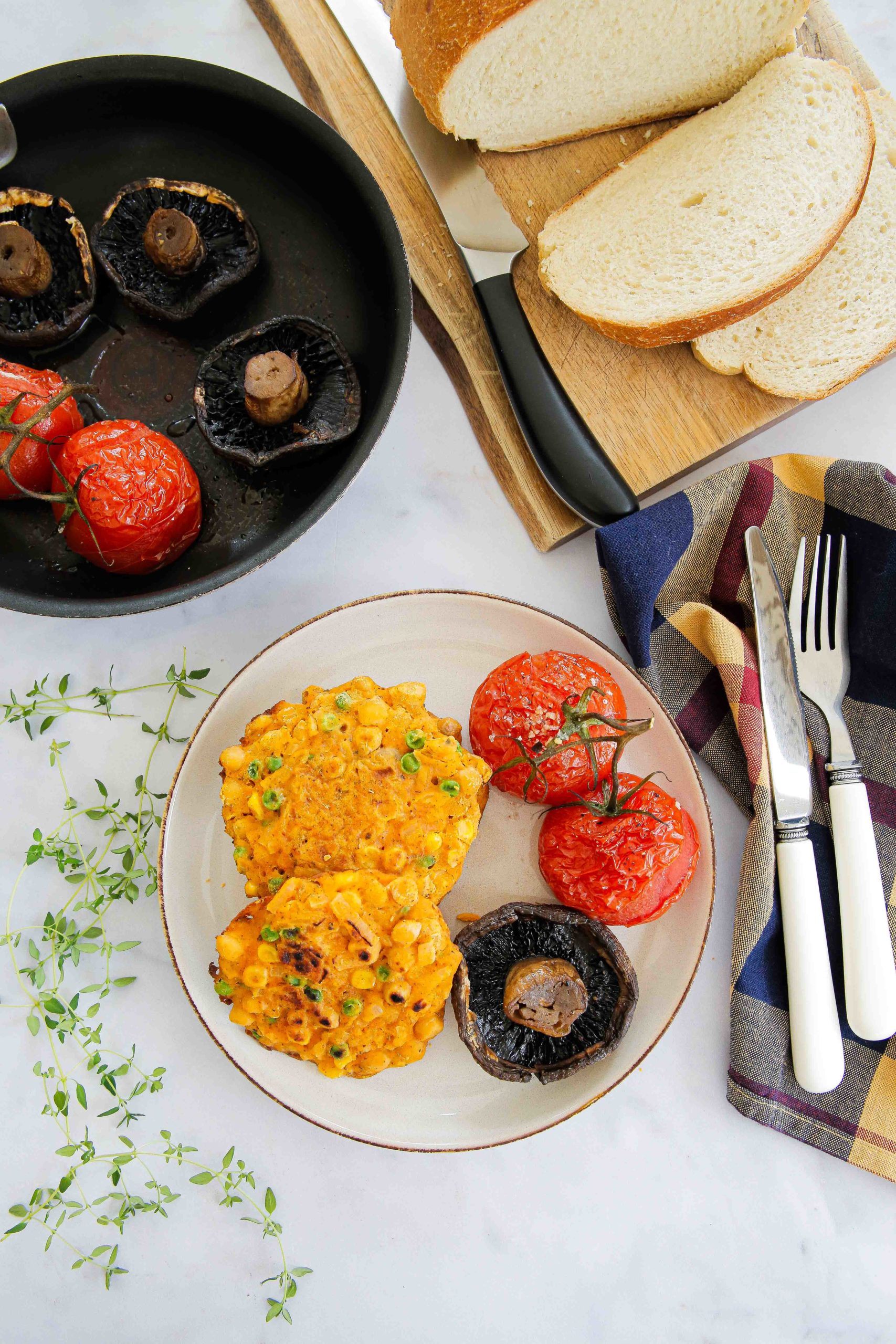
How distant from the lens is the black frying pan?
2512 mm

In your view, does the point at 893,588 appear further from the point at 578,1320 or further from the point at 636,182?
the point at 578,1320

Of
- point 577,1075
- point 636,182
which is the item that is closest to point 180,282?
point 636,182

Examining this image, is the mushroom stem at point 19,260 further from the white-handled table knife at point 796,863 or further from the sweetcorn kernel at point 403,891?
the white-handled table knife at point 796,863

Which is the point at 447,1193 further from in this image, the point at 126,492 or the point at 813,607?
the point at 126,492

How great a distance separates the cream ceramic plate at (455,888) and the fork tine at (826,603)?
57cm

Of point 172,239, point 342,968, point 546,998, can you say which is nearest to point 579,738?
point 546,998

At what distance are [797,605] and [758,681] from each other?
26 cm

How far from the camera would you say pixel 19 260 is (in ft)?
7.73

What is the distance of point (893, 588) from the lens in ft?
8.70

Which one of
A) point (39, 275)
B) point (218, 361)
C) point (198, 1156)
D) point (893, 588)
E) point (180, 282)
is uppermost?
point (39, 275)

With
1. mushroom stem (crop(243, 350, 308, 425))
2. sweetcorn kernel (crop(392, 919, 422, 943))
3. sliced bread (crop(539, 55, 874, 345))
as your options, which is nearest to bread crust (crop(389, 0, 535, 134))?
sliced bread (crop(539, 55, 874, 345))

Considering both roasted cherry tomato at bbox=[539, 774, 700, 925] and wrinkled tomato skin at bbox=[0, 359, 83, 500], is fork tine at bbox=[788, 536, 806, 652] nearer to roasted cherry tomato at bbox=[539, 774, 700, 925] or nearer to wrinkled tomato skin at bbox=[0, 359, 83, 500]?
roasted cherry tomato at bbox=[539, 774, 700, 925]

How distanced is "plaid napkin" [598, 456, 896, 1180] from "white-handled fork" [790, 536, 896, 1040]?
4cm

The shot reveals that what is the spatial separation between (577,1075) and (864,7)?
11.2 feet
